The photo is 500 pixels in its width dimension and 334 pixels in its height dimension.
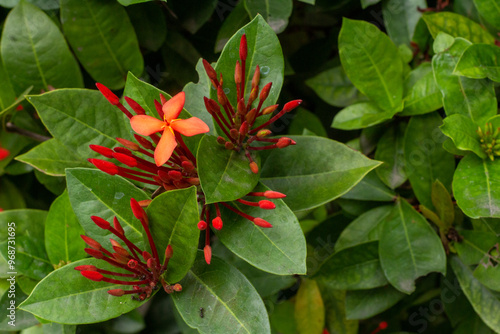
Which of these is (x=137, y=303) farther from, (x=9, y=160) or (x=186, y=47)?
(x=186, y=47)

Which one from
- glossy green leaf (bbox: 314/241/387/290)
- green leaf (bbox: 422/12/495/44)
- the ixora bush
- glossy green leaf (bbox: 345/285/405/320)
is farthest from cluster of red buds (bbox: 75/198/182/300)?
green leaf (bbox: 422/12/495/44)

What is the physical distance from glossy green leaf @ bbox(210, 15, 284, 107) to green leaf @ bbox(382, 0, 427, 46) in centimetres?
51

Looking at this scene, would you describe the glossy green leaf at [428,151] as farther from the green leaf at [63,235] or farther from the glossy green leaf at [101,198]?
the green leaf at [63,235]

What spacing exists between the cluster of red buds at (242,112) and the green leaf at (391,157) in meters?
0.41

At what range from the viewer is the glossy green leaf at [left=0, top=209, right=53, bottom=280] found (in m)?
1.08

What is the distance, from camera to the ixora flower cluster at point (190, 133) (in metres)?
0.76

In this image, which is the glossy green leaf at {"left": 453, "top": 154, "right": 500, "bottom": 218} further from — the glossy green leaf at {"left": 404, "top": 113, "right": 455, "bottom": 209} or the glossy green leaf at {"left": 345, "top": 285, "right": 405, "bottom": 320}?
the glossy green leaf at {"left": 345, "top": 285, "right": 405, "bottom": 320}

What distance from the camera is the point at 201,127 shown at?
74cm

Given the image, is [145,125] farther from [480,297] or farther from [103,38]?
[480,297]

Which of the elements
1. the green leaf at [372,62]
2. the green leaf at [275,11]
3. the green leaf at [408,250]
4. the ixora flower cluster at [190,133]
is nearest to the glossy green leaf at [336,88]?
the green leaf at [372,62]

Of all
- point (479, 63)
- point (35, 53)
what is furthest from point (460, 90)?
point (35, 53)

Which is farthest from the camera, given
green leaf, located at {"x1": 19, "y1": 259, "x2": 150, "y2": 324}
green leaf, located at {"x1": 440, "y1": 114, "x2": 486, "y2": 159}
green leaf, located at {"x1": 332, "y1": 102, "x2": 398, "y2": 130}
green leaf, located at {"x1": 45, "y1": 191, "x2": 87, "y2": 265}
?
green leaf, located at {"x1": 332, "y1": 102, "x2": 398, "y2": 130}

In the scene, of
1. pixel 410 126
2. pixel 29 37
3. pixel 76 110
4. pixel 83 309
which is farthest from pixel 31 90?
pixel 410 126

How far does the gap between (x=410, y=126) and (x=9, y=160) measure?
107cm
